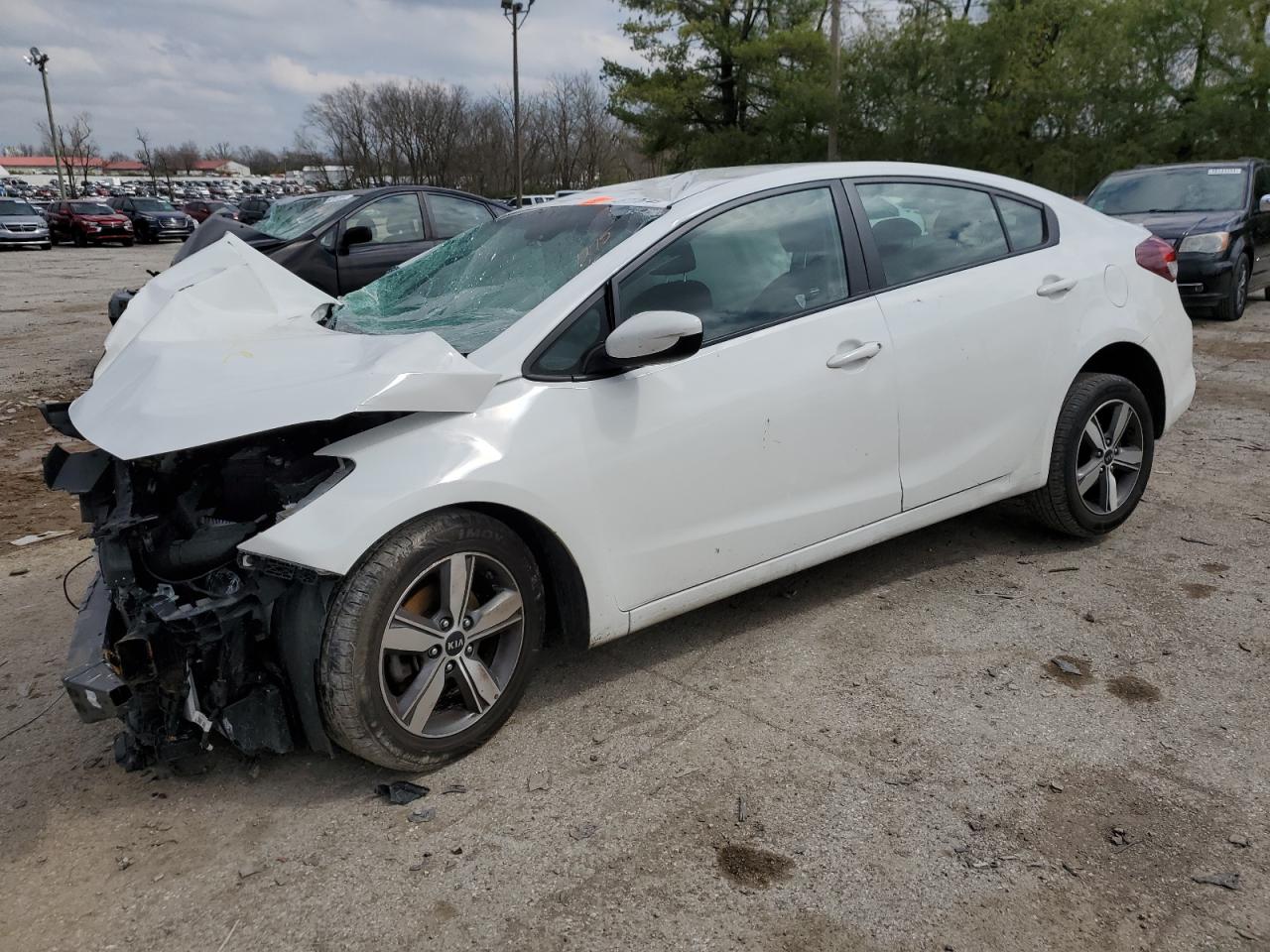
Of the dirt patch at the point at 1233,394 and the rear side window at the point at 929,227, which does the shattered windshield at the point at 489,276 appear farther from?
the dirt patch at the point at 1233,394

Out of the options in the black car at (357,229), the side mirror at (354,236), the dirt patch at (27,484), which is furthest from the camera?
the black car at (357,229)

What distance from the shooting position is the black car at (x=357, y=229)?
27.8 ft

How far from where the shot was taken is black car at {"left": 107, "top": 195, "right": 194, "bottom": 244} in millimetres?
33375

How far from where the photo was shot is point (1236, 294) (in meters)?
10.6

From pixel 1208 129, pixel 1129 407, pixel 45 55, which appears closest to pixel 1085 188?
pixel 1208 129

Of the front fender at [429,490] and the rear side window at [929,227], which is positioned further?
the rear side window at [929,227]

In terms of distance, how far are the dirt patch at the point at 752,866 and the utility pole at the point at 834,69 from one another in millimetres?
30968

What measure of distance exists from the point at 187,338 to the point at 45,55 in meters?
53.5

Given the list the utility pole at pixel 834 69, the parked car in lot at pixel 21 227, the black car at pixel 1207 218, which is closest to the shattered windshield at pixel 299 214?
the black car at pixel 1207 218

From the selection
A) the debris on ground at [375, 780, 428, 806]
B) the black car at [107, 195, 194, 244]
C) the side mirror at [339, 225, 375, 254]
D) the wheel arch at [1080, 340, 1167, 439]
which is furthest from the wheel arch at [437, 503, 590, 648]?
the black car at [107, 195, 194, 244]

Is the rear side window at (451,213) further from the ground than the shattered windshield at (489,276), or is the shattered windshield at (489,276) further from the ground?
the rear side window at (451,213)

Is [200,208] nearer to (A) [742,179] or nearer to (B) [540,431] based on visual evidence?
(A) [742,179]

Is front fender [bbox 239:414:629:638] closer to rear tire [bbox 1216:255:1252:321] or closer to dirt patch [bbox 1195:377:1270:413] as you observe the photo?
dirt patch [bbox 1195:377:1270:413]

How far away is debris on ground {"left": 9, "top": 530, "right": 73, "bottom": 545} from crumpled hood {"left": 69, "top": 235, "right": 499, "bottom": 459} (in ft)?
6.44
